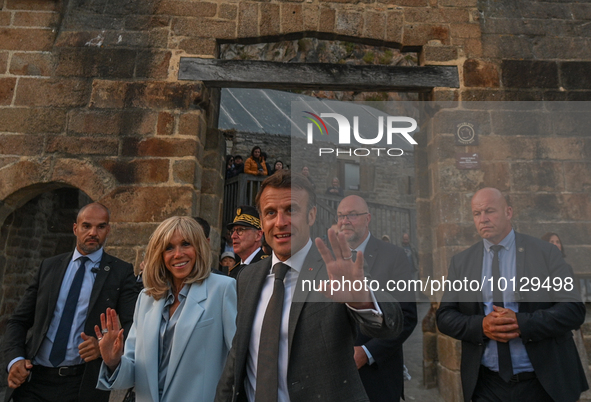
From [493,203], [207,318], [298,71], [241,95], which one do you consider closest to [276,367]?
[207,318]

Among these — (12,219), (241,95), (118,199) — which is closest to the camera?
(118,199)

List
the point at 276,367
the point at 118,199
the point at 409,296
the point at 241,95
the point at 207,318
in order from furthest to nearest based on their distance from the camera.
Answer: the point at 241,95, the point at 118,199, the point at 409,296, the point at 207,318, the point at 276,367

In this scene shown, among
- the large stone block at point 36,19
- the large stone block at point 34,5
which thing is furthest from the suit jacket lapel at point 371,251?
the large stone block at point 34,5

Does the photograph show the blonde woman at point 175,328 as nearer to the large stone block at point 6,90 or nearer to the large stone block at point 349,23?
the large stone block at point 349,23

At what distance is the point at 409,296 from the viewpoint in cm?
253

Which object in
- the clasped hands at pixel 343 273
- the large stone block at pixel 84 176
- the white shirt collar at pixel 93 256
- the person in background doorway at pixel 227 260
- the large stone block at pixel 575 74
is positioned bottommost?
the clasped hands at pixel 343 273

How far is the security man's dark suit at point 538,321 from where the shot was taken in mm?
2020

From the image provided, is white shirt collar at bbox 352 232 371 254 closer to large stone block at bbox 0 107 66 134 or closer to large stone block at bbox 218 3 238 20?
large stone block at bbox 218 3 238 20

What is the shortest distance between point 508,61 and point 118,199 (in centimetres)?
457

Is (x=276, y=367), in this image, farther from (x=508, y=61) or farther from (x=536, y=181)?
(x=508, y=61)

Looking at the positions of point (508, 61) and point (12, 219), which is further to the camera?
point (12, 219)

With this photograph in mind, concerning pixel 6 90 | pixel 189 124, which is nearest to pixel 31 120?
pixel 6 90

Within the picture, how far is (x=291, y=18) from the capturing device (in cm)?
450

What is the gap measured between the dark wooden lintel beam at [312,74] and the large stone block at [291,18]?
0.43 m
